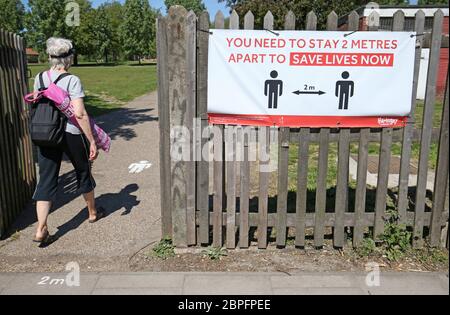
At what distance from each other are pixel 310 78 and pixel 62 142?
7.78ft

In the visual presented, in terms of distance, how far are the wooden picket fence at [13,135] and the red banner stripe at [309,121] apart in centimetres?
229

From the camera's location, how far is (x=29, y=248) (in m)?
4.01

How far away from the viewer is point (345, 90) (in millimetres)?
3527

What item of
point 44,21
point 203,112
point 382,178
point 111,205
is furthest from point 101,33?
point 382,178

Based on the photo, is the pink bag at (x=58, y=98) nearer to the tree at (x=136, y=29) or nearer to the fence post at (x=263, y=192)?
the fence post at (x=263, y=192)

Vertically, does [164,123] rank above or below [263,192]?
above

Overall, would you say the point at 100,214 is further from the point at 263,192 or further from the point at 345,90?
the point at 345,90

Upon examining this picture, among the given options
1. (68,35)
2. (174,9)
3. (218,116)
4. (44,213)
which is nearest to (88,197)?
(44,213)

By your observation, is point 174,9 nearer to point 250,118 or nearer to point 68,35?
point 250,118

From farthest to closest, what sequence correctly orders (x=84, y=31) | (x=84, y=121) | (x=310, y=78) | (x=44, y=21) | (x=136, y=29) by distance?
(x=136, y=29) → (x=84, y=31) → (x=44, y=21) → (x=84, y=121) → (x=310, y=78)

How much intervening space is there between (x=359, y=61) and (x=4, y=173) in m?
3.60

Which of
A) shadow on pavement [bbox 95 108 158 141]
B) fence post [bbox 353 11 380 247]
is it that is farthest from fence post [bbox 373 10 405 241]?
shadow on pavement [bbox 95 108 158 141]

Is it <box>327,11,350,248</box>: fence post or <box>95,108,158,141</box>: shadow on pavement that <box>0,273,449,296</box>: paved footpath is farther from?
<box>95,108,158,141</box>: shadow on pavement

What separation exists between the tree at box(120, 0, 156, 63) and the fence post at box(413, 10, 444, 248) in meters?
69.4
